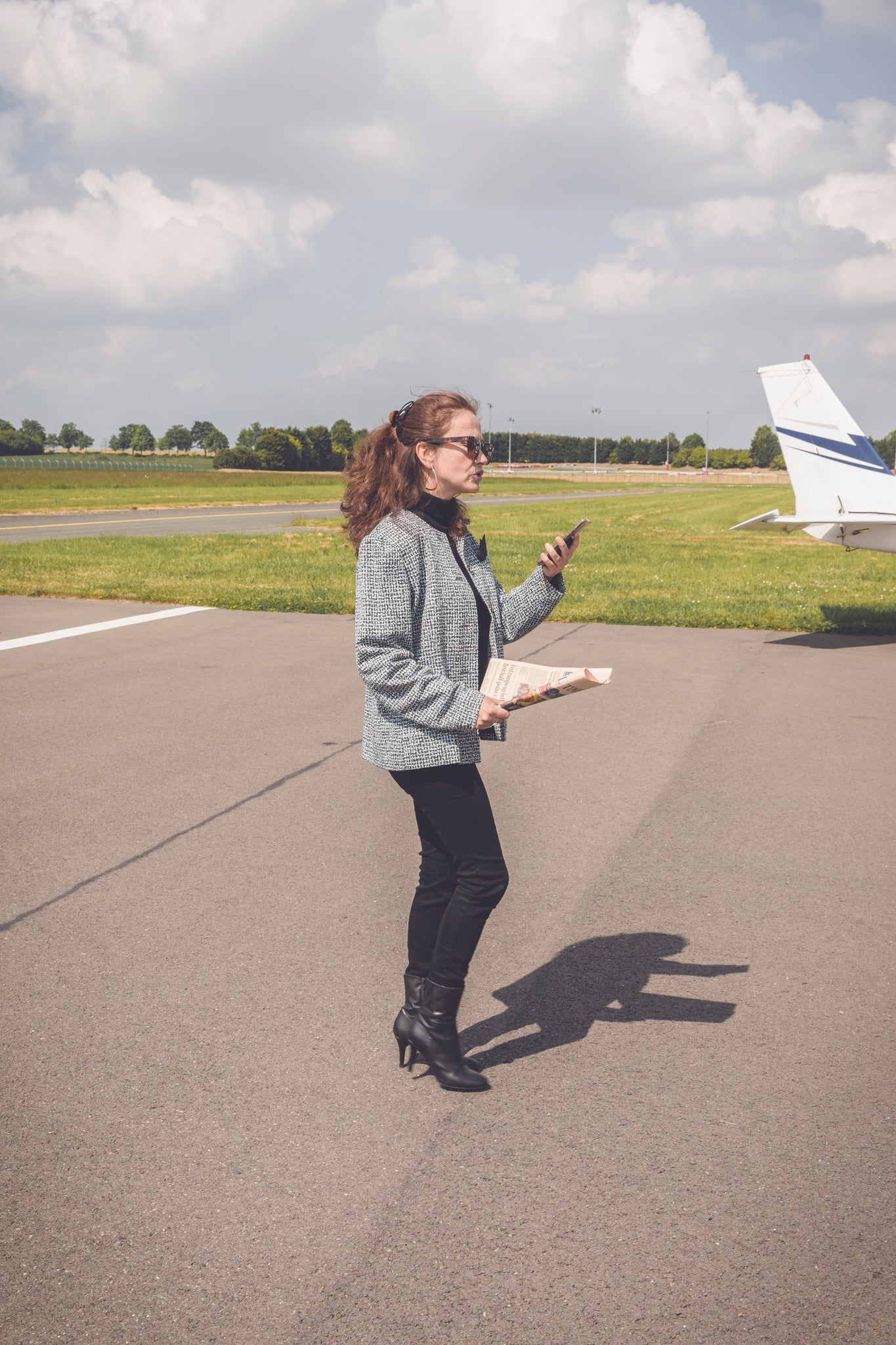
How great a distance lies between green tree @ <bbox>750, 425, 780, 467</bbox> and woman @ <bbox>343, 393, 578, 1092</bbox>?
544ft

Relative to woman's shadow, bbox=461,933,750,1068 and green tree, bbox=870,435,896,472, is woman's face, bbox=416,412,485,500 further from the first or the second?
green tree, bbox=870,435,896,472

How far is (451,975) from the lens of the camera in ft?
9.43

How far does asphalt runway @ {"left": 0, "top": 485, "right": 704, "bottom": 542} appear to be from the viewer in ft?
78.4

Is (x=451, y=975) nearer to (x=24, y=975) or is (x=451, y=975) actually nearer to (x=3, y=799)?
(x=24, y=975)

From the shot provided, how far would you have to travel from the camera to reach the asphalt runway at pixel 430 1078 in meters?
2.16

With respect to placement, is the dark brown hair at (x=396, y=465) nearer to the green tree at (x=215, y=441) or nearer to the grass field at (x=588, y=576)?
the grass field at (x=588, y=576)

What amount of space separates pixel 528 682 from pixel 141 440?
677ft

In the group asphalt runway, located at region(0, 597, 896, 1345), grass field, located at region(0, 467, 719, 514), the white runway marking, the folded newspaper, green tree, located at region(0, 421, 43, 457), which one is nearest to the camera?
asphalt runway, located at region(0, 597, 896, 1345)

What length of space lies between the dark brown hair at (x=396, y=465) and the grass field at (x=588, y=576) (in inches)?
313

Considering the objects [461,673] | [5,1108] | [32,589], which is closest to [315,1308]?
[5,1108]

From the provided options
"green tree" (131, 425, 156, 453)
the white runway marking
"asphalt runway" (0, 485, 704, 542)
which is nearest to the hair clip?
the white runway marking

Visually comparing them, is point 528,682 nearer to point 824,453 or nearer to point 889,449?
point 824,453

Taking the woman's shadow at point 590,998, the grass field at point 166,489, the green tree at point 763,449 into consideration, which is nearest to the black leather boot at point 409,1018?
the woman's shadow at point 590,998

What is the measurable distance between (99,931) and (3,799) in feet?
6.17
